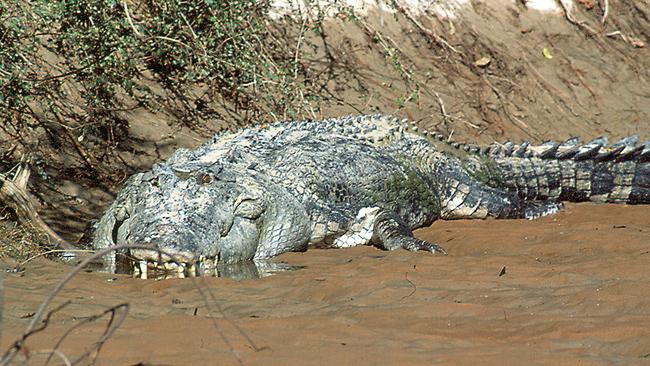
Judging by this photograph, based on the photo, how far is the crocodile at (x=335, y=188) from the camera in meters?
Answer: 5.89

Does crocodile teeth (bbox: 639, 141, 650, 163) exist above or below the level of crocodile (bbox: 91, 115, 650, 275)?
below

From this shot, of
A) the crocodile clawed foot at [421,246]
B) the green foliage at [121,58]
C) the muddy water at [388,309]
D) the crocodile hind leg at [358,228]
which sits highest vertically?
the green foliage at [121,58]

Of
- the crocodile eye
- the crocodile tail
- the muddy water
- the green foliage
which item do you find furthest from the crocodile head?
the crocodile tail

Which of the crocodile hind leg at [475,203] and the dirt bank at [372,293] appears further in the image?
the crocodile hind leg at [475,203]

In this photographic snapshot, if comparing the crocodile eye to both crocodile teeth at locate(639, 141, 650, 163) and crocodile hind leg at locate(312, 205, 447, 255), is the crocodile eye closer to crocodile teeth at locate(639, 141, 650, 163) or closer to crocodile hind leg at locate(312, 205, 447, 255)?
crocodile hind leg at locate(312, 205, 447, 255)

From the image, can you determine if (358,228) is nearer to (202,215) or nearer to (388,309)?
(202,215)

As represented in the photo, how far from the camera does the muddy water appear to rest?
11.1 ft

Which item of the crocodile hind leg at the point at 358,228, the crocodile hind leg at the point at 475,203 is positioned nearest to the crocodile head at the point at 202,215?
the crocodile hind leg at the point at 358,228

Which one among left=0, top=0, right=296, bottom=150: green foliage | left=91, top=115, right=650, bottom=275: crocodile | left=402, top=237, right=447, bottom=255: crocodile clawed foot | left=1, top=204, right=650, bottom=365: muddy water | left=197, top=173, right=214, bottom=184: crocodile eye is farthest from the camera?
left=0, top=0, right=296, bottom=150: green foliage

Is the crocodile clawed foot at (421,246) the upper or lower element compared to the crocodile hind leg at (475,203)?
upper

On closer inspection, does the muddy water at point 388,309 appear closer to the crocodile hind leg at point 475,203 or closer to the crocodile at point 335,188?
the crocodile at point 335,188

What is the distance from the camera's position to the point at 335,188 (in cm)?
699

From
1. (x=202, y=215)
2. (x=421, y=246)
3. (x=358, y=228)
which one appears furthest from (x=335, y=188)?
(x=202, y=215)

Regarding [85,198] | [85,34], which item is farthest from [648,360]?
[85,34]
